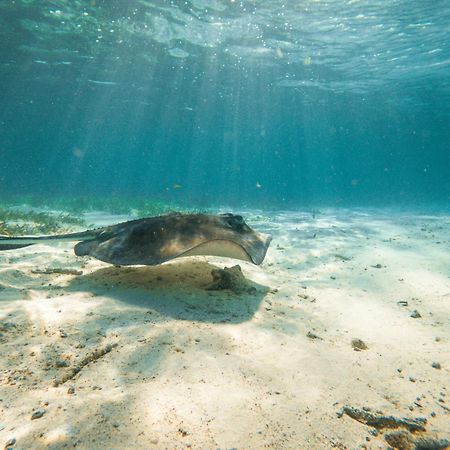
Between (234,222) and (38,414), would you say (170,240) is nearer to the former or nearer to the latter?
(234,222)

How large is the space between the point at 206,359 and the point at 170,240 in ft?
4.73

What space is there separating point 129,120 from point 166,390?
2149 inches

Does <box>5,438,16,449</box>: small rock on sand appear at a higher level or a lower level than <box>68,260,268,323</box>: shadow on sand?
higher

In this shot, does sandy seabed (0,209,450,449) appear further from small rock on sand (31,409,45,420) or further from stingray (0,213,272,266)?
stingray (0,213,272,266)

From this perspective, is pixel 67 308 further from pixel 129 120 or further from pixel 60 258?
pixel 129 120

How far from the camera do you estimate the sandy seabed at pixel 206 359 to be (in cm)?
185

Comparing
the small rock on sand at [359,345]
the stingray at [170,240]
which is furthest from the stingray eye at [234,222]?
the small rock on sand at [359,345]

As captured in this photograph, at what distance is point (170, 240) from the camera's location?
3.55 metres

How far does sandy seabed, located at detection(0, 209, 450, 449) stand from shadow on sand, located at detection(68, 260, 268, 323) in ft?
0.08

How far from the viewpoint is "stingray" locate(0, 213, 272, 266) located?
11.0ft

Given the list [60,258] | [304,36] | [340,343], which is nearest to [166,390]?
[340,343]

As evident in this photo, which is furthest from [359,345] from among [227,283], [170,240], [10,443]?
[10,443]

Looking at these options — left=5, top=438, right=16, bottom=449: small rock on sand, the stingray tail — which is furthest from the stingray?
left=5, top=438, right=16, bottom=449: small rock on sand

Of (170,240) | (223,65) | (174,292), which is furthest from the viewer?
(223,65)
